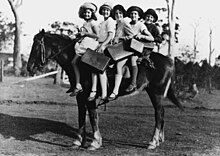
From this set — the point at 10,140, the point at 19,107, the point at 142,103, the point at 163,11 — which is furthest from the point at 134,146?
the point at 163,11

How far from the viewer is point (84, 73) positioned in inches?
278

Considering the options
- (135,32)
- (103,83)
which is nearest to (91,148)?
(103,83)

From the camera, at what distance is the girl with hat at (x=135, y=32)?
7.16 metres

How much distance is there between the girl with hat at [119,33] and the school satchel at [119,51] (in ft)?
0.49

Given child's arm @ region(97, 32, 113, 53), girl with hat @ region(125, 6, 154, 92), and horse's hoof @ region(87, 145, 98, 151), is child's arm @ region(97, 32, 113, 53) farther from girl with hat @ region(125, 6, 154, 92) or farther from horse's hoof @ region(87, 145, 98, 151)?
horse's hoof @ region(87, 145, 98, 151)

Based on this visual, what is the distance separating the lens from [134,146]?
7.30 meters

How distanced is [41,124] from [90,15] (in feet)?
11.6

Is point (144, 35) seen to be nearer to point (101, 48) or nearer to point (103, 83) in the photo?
point (101, 48)

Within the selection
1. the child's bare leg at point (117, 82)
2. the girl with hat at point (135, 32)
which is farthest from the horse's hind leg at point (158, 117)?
the child's bare leg at point (117, 82)

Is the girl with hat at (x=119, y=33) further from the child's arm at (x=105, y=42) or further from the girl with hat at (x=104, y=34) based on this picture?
the child's arm at (x=105, y=42)

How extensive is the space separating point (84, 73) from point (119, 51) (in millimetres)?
817

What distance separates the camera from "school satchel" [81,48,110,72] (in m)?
6.81

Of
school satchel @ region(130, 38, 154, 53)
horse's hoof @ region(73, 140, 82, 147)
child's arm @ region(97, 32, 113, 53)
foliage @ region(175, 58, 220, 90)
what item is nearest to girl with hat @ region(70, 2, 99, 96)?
child's arm @ region(97, 32, 113, 53)

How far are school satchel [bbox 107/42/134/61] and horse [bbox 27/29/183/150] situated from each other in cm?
48
